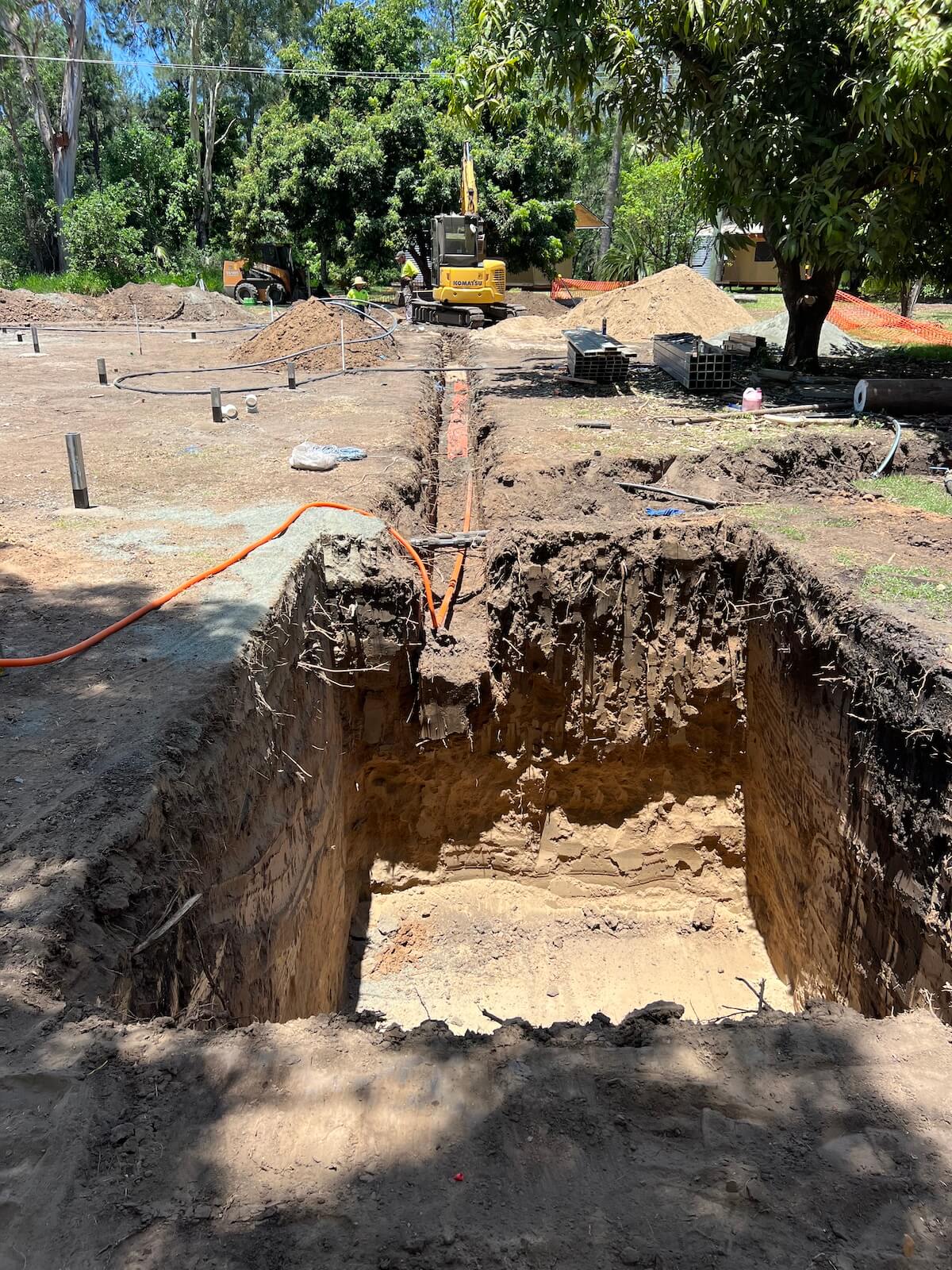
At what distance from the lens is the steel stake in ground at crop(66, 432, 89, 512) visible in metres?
6.80

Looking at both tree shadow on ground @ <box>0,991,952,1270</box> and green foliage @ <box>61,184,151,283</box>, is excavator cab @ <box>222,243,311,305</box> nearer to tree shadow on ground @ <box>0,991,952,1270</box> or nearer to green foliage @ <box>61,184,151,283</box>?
green foliage @ <box>61,184,151,283</box>

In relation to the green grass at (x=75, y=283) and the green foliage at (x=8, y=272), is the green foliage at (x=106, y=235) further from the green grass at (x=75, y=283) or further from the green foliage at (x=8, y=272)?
the green foliage at (x=8, y=272)

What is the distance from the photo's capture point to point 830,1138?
2.44 metres

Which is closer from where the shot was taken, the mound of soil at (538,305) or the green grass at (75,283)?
the mound of soil at (538,305)

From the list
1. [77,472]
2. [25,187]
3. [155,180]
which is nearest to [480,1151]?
[77,472]

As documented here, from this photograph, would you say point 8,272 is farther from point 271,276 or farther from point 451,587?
point 451,587

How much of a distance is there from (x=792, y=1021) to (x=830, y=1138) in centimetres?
59

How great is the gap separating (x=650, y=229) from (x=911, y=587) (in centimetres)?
3187

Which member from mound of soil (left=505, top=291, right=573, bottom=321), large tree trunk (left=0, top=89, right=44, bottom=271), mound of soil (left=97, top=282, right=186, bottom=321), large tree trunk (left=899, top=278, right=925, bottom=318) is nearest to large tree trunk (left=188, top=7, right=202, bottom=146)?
large tree trunk (left=0, top=89, right=44, bottom=271)

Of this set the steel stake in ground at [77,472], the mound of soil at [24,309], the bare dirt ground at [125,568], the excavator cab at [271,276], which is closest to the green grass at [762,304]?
the excavator cab at [271,276]

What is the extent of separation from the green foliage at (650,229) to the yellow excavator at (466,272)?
1217cm

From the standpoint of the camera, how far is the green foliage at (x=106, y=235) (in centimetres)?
3144

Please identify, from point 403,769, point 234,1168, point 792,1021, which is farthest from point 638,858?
point 234,1168

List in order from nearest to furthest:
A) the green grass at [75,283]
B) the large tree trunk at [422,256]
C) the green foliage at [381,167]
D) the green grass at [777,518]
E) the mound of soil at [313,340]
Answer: the green grass at [777,518], the mound of soil at [313,340], the green foliage at [381,167], the large tree trunk at [422,256], the green grass at [75,283]
